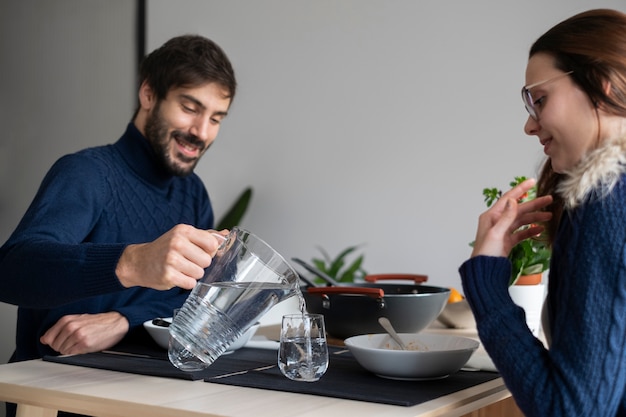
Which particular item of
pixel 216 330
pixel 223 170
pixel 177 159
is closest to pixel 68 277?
pixel 216 330

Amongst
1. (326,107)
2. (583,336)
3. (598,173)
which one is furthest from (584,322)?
(326,107)

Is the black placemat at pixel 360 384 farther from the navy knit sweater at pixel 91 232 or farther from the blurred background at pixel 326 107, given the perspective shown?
the blurred background at pixel 326 107

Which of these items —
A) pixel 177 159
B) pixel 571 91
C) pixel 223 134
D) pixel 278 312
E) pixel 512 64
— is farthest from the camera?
pixel 223 134

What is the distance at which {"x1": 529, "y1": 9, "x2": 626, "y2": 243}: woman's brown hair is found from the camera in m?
1.14

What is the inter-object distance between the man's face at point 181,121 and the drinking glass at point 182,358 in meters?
0.96

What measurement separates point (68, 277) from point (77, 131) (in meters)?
2.87

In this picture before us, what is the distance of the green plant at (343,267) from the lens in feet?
11.4

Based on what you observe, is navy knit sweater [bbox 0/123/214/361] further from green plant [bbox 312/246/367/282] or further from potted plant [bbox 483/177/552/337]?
green plant [bbox 312/246/367/282]

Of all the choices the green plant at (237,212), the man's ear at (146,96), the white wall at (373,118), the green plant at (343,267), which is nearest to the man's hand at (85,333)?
the man's ear at (146,96)

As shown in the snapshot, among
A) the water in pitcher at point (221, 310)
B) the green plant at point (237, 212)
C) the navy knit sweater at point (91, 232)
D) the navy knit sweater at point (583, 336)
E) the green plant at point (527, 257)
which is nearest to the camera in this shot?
the navy knit sweater at point (583, 336)

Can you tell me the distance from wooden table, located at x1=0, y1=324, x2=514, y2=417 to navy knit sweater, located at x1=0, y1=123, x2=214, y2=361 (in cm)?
18

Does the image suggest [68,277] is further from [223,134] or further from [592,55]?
[223,134]

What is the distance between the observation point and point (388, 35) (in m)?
3.50

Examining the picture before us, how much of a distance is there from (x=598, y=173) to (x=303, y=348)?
53 cm
